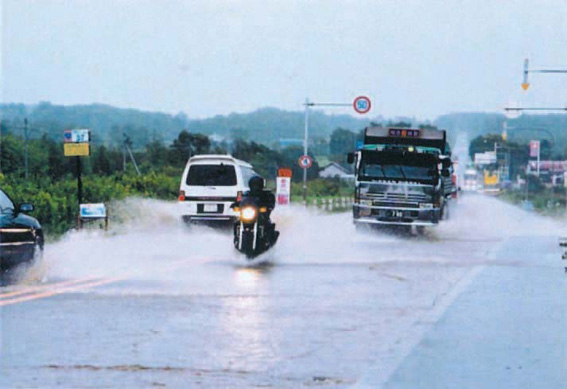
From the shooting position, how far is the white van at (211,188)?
105 ft

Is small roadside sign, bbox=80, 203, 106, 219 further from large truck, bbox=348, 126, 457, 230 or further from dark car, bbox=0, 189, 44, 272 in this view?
dark car, bbox=0, 189, 44, 272

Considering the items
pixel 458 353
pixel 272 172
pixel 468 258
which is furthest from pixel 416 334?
pixel 272 172

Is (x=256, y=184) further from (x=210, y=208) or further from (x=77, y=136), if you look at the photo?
(x=210, y=208)

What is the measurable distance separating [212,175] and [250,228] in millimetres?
11019

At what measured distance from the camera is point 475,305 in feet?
46.1

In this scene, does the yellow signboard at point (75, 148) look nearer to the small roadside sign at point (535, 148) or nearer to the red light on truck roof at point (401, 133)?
the red light on truck roof at point (401, 133)

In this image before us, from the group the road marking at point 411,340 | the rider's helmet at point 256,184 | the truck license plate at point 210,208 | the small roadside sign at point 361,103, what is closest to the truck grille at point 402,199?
the truck license plate at point 210,208

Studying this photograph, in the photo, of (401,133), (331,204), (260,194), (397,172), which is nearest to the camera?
(260,194)

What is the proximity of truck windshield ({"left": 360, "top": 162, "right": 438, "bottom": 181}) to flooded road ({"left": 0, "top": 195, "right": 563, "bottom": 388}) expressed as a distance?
25.6ft

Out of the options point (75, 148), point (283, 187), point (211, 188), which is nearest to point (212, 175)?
point (211, 188)

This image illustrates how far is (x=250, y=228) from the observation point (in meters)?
21.5

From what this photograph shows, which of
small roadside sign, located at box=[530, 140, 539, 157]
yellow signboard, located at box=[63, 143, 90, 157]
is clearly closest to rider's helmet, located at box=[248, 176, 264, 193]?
yellow signboard, located at box=[63, 143, 90, 157]

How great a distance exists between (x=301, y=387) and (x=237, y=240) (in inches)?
522

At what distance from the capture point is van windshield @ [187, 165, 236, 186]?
32.1 metres
